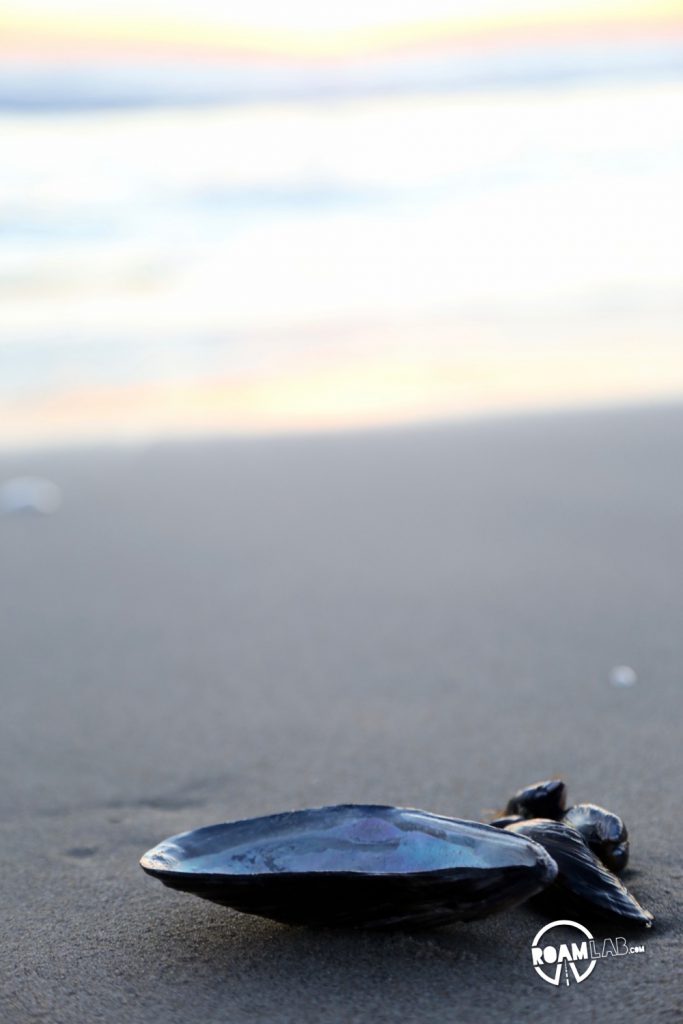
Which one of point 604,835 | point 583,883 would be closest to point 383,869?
point 583,883

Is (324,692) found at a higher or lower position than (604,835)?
higher

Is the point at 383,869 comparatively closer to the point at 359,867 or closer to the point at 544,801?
the point at 359,867

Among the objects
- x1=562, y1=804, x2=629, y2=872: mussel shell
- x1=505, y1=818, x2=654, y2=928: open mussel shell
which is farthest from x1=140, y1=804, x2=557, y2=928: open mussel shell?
x1=562, y1=804, x2=629, y2=872: mussel shell

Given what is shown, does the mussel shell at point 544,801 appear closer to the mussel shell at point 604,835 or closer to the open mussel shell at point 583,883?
the mussel shell at point 604,835

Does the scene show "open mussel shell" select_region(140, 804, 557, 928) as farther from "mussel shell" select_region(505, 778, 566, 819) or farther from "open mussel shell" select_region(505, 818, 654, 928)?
"mussel shell" select_region(505, 778, 566, 819)

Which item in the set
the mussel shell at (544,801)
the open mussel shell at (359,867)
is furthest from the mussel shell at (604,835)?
the open mussel shell at (359,867)

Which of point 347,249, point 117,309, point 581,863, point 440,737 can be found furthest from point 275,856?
point 347,249

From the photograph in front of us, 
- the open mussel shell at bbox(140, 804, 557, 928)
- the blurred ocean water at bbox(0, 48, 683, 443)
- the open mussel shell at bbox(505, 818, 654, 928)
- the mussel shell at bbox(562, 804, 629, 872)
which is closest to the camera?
the open mussel shell at bbox(140, 804, 557, 928)

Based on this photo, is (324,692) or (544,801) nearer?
(544,801)
